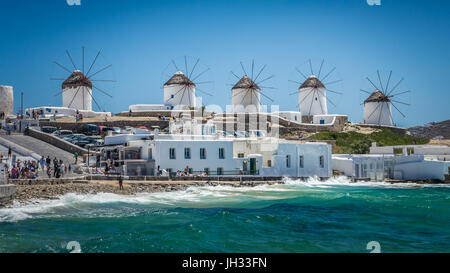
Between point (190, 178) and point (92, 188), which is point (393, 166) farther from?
point (92, 188)

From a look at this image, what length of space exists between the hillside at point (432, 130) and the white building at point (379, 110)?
5.92 m

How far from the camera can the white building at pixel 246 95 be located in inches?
1989

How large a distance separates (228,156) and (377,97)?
32.3m

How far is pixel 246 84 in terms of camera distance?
51.1 meters

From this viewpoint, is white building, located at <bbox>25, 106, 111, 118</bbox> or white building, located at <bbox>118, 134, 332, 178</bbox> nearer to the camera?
white building, located at <bbox>118, 134, 332, 178</bbox>

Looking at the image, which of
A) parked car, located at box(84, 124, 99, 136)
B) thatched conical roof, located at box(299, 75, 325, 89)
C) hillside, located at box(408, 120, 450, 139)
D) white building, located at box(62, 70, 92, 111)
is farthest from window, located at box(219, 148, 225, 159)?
hillside, located at box(408, 120, 450, 139)

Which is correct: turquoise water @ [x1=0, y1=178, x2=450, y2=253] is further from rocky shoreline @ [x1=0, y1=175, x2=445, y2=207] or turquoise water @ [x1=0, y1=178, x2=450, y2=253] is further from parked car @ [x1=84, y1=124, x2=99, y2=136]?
parked car @ [x1=84, y1=124, x2=99, y2=136]

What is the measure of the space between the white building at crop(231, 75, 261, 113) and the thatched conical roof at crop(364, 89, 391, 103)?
1363cm

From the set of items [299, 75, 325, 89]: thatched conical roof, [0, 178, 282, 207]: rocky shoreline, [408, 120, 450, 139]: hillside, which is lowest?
[0, 178, 282, 207]: rocky shoreline

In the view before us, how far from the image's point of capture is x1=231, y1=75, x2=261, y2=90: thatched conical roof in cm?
5094

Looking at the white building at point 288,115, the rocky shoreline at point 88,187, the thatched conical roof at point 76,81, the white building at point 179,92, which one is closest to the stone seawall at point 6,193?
the rocky shoreline at point 88,187

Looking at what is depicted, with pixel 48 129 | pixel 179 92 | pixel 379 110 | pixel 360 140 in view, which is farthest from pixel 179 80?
pixel 379 110

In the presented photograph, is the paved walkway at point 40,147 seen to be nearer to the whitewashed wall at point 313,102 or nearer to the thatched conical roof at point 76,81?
the thatched conical roof at point 76,81
